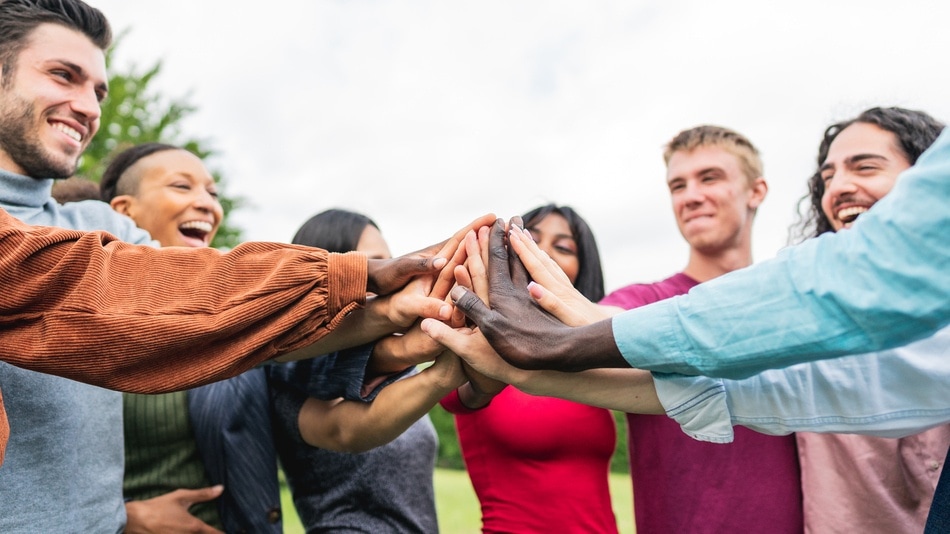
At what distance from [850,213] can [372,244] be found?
1.77m

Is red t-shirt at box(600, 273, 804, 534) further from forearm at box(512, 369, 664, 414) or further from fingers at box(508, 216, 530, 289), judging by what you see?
fingers at box(508, 216, 530, 289)

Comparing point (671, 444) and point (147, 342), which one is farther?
point (671, 444)

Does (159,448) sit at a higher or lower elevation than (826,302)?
lower

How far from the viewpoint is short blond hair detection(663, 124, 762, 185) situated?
374 centimetres

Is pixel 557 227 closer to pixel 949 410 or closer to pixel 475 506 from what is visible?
pixel 949 410

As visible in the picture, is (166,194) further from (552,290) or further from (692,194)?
(692,194)

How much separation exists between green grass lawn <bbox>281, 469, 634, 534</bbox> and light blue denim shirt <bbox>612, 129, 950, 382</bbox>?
782 centimetres

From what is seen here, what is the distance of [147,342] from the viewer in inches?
70.2

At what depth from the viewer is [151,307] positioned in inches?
71.6

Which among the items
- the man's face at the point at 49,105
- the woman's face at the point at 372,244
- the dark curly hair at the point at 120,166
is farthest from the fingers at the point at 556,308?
the dark curly hair at the point at 120,166

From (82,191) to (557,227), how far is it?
229 centimetres

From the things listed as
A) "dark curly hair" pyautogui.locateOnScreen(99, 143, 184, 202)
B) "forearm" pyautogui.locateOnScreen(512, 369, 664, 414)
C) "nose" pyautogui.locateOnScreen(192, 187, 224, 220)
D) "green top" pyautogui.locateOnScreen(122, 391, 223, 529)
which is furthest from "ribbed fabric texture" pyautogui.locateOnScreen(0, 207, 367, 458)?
"dark curly hair" pyautogui.locateOnScreen(99, 143, 184, 202)

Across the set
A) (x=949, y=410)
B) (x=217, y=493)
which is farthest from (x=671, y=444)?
(x=217, y=493)

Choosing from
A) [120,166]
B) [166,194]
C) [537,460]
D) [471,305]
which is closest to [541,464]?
[537,460]
